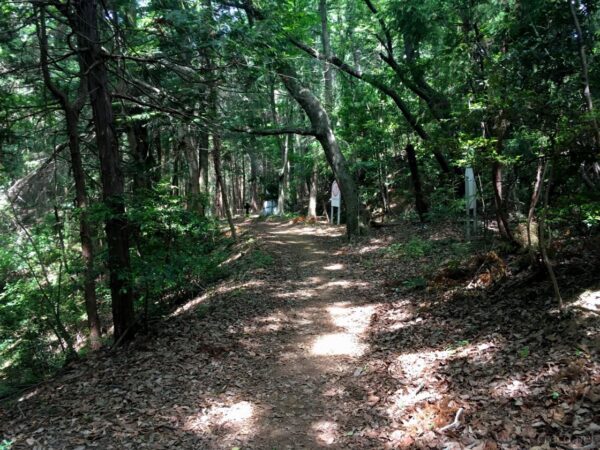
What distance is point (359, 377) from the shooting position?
5.28 m

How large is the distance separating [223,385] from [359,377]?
5.95 ft

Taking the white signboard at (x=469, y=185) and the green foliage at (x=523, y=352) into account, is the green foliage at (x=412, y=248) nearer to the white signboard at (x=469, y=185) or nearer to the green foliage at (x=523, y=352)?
the white signboard at (x=469, y=185)

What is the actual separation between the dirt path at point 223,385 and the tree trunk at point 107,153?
1.21 m

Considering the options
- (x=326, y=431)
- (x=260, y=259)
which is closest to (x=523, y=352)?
(x=326, y=431)

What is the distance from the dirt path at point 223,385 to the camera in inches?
172

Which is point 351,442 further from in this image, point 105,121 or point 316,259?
point 316,259

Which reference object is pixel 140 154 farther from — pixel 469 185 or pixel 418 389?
pixel 418 389

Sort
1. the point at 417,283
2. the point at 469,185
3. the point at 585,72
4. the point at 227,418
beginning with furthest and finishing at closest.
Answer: the point at 469,185 → the point at 417,283 → the point at 585,72 → the point at 227,418

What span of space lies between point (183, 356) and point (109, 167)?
3.31 metres

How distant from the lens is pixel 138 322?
23.2 feet

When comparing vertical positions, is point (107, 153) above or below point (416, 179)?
above

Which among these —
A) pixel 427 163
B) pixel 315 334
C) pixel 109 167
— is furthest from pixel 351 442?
pixel 427 163

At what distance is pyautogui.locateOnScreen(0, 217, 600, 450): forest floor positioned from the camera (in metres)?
3.69

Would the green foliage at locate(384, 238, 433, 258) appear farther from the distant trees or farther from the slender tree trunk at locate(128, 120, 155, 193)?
the slender tree trunk at locate(128, 120, 155, 193)
